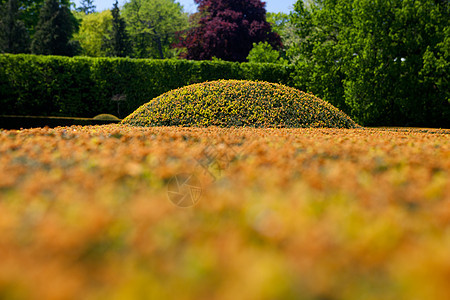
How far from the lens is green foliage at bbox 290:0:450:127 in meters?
13.9

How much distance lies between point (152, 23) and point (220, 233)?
4362cm

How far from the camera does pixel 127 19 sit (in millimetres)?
41281

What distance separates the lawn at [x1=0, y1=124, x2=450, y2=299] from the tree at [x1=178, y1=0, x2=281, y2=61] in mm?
28763

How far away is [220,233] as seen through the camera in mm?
1452

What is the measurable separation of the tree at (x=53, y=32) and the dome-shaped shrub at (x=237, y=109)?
886 inches

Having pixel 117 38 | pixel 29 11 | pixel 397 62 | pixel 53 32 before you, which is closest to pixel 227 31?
pixel 117 38

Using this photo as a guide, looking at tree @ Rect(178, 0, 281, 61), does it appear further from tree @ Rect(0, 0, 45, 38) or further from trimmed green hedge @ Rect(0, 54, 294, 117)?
tree @ Rect(0, 0, 45, 38)

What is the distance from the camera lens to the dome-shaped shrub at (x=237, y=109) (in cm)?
946

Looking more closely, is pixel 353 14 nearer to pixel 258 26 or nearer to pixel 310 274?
pixel 310 274

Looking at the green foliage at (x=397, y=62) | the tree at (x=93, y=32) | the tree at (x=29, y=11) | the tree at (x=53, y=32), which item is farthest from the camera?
the tree at (x=93, y=32)

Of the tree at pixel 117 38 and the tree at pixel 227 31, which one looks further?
the tree at pixel 117 38

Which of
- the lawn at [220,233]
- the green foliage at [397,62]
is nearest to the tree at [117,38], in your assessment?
the green foliage at [397,62]

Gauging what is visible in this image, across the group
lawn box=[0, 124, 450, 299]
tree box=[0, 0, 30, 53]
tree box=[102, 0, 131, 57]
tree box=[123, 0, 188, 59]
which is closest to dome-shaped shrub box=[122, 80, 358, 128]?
lawn box=[0, 124, 450, 299]

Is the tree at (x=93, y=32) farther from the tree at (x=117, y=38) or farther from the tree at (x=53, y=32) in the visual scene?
the tree at (x=53, y=32)
